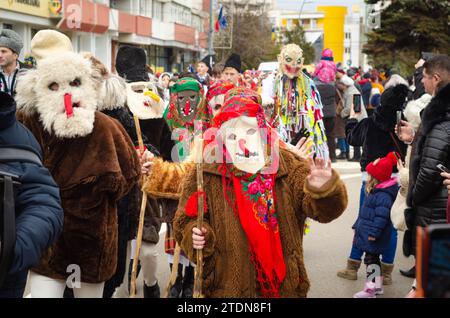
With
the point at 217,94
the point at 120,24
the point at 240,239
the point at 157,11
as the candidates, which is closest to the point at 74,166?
the point at 240,239

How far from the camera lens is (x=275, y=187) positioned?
12.2ft

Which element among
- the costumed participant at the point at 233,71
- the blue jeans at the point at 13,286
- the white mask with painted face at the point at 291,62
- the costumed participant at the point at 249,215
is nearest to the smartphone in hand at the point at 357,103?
the white mask with painted face at the point at 291,62

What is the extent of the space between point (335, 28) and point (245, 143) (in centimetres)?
9077

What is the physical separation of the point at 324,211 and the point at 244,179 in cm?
49

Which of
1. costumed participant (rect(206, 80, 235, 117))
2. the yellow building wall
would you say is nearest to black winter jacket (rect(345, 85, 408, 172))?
costumed participant (rect(206, 80, 235, 117))

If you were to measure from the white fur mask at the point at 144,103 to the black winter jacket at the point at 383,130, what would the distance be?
1.95 metres

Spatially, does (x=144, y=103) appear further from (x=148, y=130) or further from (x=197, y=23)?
(x=197, y=23)

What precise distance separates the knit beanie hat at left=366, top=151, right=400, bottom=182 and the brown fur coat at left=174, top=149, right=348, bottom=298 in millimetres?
2665

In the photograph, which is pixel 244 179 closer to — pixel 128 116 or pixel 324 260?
pixel 128 116

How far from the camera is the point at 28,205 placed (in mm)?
2842

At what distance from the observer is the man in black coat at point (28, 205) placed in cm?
269

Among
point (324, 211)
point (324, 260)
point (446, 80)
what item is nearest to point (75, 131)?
point (324, 211)

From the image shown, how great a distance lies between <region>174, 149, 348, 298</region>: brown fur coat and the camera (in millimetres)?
3697

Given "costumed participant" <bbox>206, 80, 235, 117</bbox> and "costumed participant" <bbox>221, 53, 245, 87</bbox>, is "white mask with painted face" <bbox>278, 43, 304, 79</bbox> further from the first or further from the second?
"costumed participant" <bbox>206, 80, 235, 117</bbox>
